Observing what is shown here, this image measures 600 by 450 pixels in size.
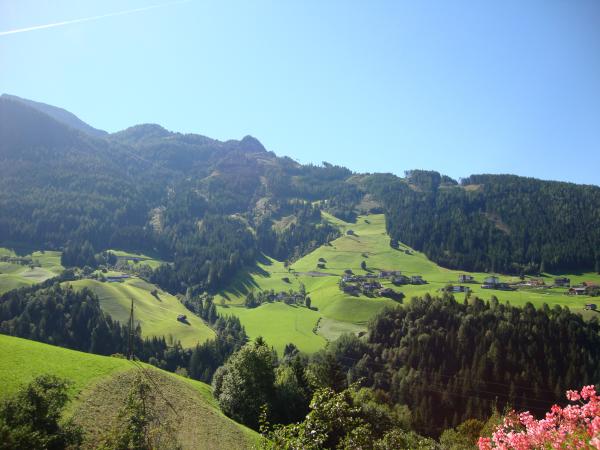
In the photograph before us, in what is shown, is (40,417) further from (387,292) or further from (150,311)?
(387,292)

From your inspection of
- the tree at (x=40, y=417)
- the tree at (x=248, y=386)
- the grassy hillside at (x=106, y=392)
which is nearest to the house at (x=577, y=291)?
the tree at (x=248, y=386)

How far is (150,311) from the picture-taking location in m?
167

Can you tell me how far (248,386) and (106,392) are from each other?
65.6 ft

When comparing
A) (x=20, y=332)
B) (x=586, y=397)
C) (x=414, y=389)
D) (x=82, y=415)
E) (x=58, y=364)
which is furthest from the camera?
(x=20, y=332)

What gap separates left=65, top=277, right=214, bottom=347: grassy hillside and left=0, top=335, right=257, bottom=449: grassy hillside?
93056 millimetres

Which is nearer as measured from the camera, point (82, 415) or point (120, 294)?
point (82, 415)

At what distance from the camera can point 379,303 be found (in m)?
185

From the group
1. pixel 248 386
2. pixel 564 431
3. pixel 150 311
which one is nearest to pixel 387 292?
pixel 150 311

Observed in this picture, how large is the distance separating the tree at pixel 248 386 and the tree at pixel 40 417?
26.5 metres

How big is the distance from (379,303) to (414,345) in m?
53.4

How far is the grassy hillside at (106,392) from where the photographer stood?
127 feet

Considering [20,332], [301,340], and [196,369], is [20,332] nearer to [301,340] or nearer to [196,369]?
[196,369]

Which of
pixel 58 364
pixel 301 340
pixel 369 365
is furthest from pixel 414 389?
pixel 58 364

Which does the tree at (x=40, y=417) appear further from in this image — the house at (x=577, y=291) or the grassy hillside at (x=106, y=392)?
the house at (x=577, y=291)
